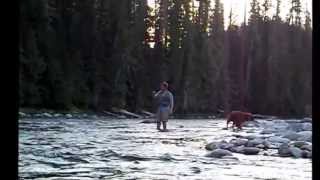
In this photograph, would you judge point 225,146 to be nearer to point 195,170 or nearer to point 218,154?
point 218,154

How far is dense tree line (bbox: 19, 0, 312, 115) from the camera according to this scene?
113 ft

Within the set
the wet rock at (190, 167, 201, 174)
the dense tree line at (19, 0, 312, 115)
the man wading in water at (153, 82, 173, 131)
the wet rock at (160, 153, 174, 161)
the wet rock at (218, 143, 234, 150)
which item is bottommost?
the wet rock at (160, 153, 174, 161)

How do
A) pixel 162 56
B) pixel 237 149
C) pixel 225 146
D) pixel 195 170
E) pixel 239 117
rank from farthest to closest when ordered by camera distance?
pixel 162 56
pixel 239 117
pixel 225 146
pixel 237 149
pixel 195 170

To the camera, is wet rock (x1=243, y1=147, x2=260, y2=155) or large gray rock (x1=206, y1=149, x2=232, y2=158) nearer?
large gray rock (x1=206, y1=149, x2=232, y2=158)

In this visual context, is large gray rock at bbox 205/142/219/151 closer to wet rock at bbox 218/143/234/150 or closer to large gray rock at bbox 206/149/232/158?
wet rock at bbox 218/143/234/150

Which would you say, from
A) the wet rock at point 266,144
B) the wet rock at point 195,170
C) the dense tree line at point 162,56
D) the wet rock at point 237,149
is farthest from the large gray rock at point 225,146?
the dense tree line at point 162,56

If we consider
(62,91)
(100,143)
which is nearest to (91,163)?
(100,143)

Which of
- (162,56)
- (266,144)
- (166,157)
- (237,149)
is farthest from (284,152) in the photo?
(162,56)

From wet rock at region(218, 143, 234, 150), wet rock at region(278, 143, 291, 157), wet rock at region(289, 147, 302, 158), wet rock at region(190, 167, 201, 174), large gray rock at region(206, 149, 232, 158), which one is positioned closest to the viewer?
wet rock at region(190, 167, 201, 174)

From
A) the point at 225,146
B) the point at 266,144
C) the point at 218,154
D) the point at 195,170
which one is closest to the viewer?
the point at 195,170

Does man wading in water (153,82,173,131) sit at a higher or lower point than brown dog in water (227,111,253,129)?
higher

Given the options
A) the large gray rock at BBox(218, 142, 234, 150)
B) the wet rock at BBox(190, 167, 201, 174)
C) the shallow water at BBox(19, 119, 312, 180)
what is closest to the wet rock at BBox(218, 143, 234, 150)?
the large gray rock at BBox(218, 142, 234, 150)

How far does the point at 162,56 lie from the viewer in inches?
1885

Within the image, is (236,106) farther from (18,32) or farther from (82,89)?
(18,32)
